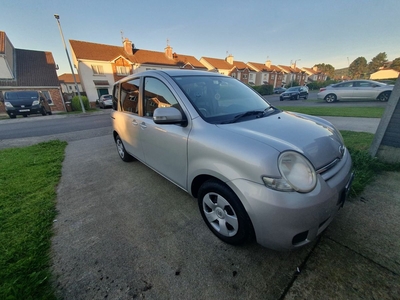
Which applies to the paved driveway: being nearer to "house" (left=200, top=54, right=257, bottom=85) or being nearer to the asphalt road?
the asphalt road

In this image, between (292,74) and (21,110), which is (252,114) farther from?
(292,74)

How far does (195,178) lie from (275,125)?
1.03 meters

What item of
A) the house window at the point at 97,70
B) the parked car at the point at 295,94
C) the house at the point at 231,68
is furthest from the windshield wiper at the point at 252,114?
the house at the point at 231,68

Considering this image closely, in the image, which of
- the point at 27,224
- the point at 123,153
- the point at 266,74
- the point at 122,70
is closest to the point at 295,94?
the point at 123,153

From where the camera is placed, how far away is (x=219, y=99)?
231cm

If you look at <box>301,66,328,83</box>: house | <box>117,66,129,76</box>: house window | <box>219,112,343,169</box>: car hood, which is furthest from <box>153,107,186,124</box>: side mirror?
<box>301,66,328,83</box>: house

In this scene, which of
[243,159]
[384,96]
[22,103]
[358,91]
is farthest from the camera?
[22,103]

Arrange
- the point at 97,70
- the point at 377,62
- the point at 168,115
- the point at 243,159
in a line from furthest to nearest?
the point at 377,62, the point at 97,70, the point at 168,115, the point at 243,159

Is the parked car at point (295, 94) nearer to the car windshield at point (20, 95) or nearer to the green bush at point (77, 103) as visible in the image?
the green bush at point (77, 103)

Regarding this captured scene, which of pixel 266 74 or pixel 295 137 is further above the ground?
pixel 266 74

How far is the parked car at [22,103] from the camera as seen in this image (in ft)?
42.9

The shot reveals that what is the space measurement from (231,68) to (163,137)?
147ft

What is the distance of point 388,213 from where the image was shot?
6.93 feet

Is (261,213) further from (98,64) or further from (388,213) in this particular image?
(98,64)
